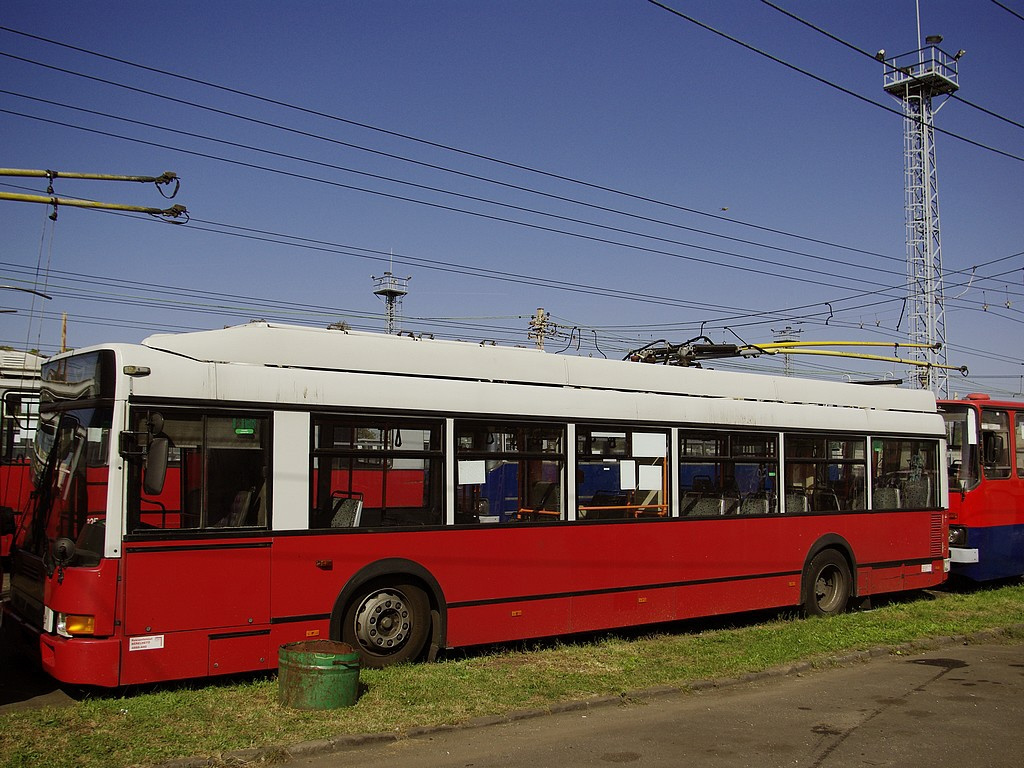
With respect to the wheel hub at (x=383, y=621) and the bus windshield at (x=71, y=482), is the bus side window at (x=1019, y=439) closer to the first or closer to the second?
the wheel hub at (x=383, y=621)

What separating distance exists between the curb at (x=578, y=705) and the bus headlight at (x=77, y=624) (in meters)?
1.85

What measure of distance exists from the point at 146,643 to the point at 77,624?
54 cm

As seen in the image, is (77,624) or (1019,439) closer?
(77,624)

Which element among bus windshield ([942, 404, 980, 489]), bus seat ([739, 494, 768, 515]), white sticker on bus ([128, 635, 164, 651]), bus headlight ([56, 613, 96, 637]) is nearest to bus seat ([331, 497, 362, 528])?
white sticker on bus ([128, 635, 164, 651])

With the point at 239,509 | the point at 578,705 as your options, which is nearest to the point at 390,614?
the point at 239,509

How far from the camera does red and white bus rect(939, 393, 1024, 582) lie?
1638 centimetres

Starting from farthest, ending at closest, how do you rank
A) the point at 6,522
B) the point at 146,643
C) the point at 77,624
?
the point at 6,522 → the point at 146,643 → the point at 77,624

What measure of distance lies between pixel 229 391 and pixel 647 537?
524 cm

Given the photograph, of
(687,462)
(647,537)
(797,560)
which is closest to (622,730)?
(647,537)

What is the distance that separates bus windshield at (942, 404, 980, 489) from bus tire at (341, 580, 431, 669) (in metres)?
10.4

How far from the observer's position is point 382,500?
9.60 metres

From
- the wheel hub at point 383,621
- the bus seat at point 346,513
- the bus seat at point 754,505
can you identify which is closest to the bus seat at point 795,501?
the bus seat at point 754,505

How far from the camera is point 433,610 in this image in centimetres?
983

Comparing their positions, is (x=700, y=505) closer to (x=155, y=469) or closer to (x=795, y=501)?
(x=795, y=501)
